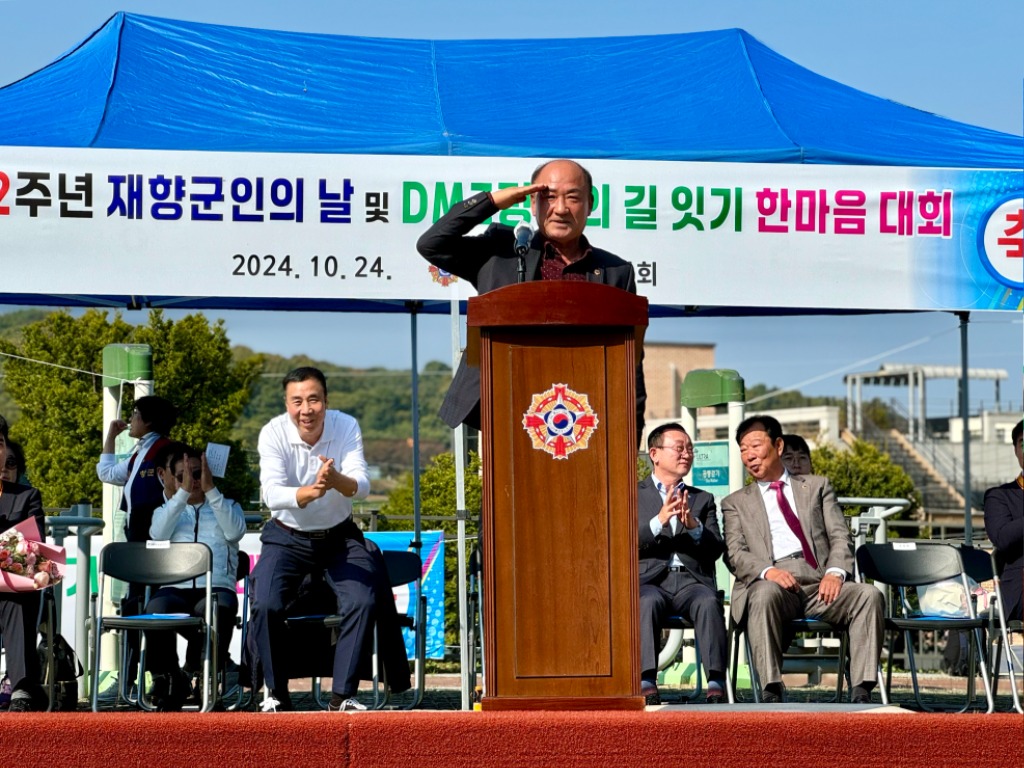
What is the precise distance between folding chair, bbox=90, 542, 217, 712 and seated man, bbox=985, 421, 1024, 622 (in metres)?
3.44

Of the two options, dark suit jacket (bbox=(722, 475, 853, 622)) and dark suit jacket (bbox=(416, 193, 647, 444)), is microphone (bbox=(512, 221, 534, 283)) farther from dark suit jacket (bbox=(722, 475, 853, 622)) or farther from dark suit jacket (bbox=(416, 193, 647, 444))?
dark suit jacket (bbox=(722, 475, 853, 622))

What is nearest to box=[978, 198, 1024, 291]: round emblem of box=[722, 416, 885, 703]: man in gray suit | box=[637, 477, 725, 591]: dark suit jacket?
box=[722, 416, 885, 703]: man in gray suit

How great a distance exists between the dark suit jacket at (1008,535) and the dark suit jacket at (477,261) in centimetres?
254

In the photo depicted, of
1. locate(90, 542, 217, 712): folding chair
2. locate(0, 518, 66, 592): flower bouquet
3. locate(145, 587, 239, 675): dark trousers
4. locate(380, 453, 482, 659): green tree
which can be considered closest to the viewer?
locate(0, 518, 66, 592): flower bouquet

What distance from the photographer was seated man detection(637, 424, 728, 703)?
620 cm

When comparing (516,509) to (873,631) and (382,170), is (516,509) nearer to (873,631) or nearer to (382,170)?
(382,170)

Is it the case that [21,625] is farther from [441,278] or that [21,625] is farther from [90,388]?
[90,388]

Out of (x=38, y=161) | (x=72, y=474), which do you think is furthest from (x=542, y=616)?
(x=72, y=474)

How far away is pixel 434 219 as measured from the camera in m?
5.77

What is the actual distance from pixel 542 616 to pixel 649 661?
228cm

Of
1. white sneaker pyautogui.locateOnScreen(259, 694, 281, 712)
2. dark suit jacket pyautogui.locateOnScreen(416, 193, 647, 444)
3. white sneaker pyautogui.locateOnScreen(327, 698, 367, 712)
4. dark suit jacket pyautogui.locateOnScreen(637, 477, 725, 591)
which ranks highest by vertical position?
dark suit jacket pyautogui.locateOnScreen(416, 193, 647, 444)

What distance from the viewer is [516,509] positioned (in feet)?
13.0

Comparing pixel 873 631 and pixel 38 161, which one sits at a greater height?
pixel 38 161

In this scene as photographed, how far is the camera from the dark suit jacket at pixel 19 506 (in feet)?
19.7
